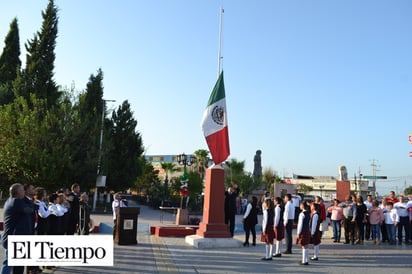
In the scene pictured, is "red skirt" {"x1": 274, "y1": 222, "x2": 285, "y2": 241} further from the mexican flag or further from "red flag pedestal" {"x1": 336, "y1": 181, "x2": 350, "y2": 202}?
"red flag pedestal" {"x1": 336, "y1": 181, "x2": 350, "y2": 202}

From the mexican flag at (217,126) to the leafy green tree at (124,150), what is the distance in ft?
70.4

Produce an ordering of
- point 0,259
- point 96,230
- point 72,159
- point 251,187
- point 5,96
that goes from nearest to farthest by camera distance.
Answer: point 0,259
point 96,230
point 72,159
point 5,96
point 251,187

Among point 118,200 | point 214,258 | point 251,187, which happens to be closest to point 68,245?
point 214,258

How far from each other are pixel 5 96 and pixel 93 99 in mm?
7571

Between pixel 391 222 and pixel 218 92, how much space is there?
7.89m

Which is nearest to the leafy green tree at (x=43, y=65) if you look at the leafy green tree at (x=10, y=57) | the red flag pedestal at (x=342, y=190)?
the leafy green tree at (x=10, y=57)

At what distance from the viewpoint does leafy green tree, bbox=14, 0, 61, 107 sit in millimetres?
33531

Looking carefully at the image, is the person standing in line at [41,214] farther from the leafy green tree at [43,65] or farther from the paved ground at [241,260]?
the leafy green tree at [43,65]

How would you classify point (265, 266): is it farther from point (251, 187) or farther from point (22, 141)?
point (251, 187)

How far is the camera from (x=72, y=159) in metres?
29.1

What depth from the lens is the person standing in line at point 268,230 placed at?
35.4 feet

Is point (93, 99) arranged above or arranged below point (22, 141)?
above

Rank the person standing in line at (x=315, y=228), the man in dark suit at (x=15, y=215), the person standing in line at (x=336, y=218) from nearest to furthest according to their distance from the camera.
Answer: the man in dark suit at (x=15, y=215) < the person standing in line at (x=315, y=228) < the person standing in line at (x=336, y=218)

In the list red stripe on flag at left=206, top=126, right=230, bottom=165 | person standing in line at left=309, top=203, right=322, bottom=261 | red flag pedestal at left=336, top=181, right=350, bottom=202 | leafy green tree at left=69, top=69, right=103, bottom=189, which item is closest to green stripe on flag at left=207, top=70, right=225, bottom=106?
red stripe on flag at left=206, top=126, right=230, bottom=165
